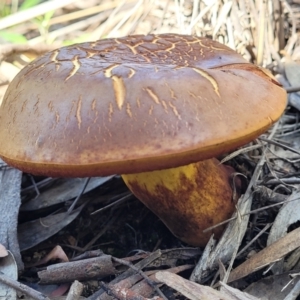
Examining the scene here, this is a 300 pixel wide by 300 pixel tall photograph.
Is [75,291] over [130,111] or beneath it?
beneath

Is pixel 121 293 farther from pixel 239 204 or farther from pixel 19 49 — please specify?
pixel 19 49

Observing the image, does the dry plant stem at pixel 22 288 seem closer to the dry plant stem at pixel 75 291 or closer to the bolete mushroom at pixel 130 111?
the dry plant stem at pixel 75 291

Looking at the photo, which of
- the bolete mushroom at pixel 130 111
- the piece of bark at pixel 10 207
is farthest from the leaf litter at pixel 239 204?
the bolete mushroom at pixel 130 111

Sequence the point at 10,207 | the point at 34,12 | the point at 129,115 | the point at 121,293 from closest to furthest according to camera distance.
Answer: the point at 129,115 < the point at 121,293 < the point at 10,207 < the point at 34,12

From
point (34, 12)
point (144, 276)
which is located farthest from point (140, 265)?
point (34, 12)

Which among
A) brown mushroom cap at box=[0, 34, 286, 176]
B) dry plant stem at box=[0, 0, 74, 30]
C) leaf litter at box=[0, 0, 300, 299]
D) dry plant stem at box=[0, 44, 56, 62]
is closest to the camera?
brown mushroom cap at box=[0, 34, 286, 176]

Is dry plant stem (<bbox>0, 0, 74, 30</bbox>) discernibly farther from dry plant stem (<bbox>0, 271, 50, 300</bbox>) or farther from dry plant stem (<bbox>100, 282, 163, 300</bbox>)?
dry plant stem (<bbox>100, 282, 163, 300</bbox>)

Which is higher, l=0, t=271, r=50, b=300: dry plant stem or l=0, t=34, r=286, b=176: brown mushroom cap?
l=0, t=34, r=286, b=176: brown mushroom cap

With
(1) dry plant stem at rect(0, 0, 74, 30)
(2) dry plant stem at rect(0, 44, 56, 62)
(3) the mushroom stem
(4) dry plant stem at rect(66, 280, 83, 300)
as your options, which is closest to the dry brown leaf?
(3) the mushroom stem
